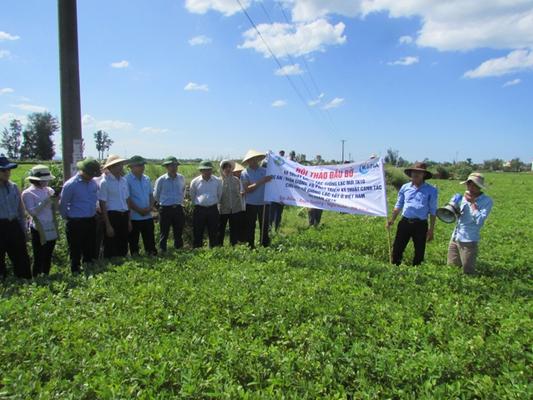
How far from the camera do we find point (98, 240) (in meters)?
7.74

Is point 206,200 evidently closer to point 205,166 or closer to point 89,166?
point 205,166

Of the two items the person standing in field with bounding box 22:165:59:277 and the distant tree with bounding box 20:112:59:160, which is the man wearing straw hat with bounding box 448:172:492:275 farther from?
the distant tree with bounding box 20:112:59:160

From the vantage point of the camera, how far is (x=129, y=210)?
7207 millimetres

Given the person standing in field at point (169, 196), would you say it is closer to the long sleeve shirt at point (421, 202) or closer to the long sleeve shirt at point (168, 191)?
the long sleeve shirt at point (168, 191)

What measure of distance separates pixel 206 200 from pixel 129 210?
4.67 feet

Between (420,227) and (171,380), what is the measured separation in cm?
509

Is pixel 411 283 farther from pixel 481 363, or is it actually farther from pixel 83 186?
pixel 83 186

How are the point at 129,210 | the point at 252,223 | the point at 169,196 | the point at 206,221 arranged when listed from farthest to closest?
the point at 252,223 → the point at 206,221 → the point at 169,196 → the point at 129,210

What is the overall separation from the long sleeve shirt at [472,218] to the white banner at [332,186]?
128 cm

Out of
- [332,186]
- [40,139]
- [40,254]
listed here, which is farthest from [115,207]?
[40,139]

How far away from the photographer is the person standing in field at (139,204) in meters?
7.26

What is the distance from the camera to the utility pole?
22.8 feet

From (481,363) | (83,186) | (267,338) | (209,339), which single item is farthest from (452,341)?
(83,186)

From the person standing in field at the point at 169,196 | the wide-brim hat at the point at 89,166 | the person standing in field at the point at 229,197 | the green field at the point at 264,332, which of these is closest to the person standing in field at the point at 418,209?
the green field at the point at 264,332
